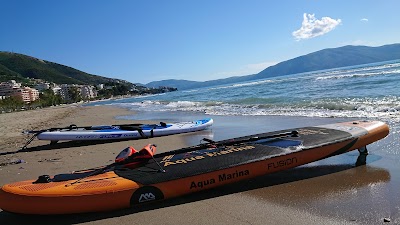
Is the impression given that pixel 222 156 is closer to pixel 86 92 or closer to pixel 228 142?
pixel 228 142

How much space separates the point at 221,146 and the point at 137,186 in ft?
6.25

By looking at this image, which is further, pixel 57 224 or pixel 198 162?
pixel 198 162

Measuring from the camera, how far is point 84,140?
10.2 m

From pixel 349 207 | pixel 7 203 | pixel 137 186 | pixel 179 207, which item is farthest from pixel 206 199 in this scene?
pixel 7 203

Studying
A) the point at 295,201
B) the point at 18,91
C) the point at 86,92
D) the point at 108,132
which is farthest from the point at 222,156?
the point at 86,92

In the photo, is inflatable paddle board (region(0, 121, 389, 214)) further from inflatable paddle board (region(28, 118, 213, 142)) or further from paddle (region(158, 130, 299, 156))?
inflatable paddle board (region(28, 118, 213, 142))

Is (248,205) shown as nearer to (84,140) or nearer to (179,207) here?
(179,207)

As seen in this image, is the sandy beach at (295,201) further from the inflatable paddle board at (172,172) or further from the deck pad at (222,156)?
the deck pad at (222,156)

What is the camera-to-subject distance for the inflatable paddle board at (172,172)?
408 cm

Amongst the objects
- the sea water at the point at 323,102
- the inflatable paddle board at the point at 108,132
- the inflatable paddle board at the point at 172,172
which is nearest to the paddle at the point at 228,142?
the inflatable paddle board at the point at 172,172

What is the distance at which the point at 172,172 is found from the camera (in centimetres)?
456

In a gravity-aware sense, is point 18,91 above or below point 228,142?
above

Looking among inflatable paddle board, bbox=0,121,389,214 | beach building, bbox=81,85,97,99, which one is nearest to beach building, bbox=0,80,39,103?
beach building, bbox=81,85,97,99

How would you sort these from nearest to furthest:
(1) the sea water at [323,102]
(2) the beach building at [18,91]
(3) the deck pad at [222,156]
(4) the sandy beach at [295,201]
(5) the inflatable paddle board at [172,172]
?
(4) the sandy beach at [295,201] → (5) the inflatable paddle board at [172,172] → (3) the deck pad at [222,156] → (1) the sea water at [323,102] → (2) the beach building at [18,91]
